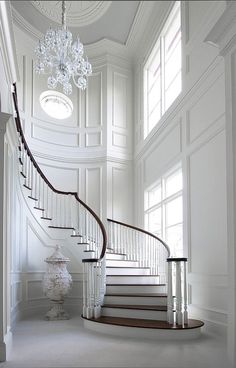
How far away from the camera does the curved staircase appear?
209 inches

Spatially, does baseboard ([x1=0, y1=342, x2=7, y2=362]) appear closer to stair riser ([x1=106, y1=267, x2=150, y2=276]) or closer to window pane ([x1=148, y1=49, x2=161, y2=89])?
stair riser ([x1=106, y1=267, x2=150, y2=276])

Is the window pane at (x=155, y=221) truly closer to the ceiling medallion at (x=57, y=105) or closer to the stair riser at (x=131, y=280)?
the stair riser at (x=131, y=280)

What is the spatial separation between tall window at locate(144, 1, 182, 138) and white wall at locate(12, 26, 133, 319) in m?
0.94

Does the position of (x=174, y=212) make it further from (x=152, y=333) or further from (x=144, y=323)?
(x=152, y=333)

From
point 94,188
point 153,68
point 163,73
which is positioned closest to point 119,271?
point 94,188

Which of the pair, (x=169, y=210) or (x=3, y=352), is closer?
(x=3, y=352)

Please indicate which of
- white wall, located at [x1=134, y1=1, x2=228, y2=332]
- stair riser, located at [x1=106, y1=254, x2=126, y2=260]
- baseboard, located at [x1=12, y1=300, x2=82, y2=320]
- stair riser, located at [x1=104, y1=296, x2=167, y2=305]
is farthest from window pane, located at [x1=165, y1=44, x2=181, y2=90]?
baseboard, located at [x1=12, y1=300, x2=82, y2=320]

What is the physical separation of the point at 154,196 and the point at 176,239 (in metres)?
1.76

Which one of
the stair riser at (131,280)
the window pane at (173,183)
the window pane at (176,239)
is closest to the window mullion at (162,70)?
the window pane at (173,183)

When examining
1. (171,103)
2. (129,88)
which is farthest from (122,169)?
(171,103)

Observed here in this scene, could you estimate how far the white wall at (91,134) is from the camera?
30.6ft

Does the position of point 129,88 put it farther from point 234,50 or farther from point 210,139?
point 234,50

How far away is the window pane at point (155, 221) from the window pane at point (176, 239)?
0.63 metres

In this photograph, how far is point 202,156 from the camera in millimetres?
6066
